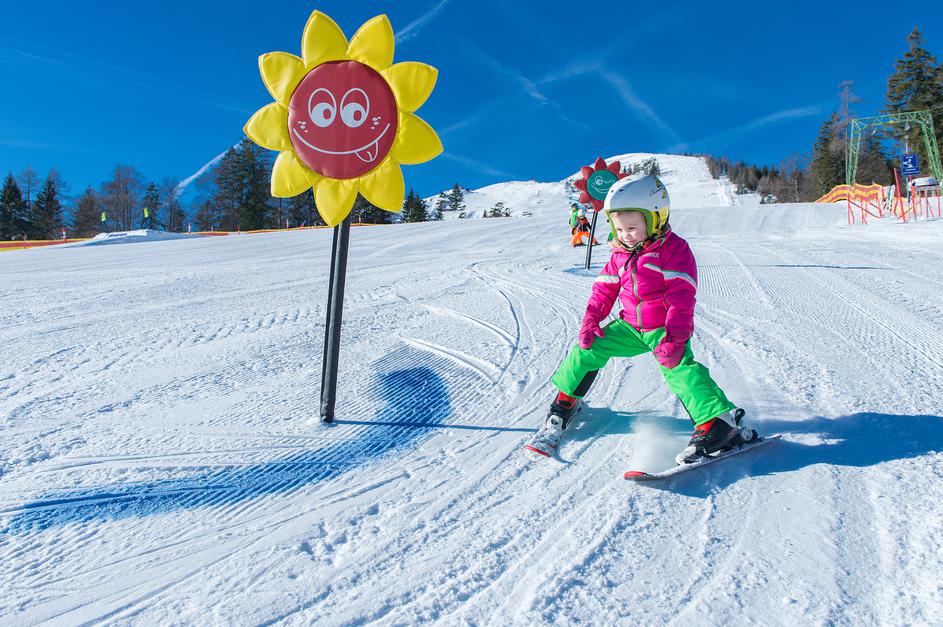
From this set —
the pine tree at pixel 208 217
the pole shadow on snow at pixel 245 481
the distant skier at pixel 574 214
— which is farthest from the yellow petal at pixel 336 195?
the pine tree at pixel 208 217

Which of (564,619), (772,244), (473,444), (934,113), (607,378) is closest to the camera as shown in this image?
(564,619)

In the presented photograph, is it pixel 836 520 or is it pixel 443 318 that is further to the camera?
pixel 443 318

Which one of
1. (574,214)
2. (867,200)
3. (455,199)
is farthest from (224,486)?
(455,199)

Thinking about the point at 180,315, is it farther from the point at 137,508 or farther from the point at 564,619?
the point at 564,619

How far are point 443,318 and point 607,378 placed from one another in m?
2.19

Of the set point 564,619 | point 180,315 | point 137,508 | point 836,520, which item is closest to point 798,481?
point 836,520

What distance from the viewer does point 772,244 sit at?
448 inches

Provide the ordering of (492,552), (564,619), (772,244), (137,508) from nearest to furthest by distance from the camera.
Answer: (564,619) → (492,552) → (137,508) → (772,244)

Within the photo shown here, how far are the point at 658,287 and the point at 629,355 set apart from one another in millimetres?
373

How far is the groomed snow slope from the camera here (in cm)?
148

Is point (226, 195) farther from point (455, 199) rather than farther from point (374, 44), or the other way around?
point (374, 44)

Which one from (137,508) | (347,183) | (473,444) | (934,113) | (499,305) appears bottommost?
(137,508)

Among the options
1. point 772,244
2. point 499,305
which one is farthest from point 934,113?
point 499,305

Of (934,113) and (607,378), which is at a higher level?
(934,113)
